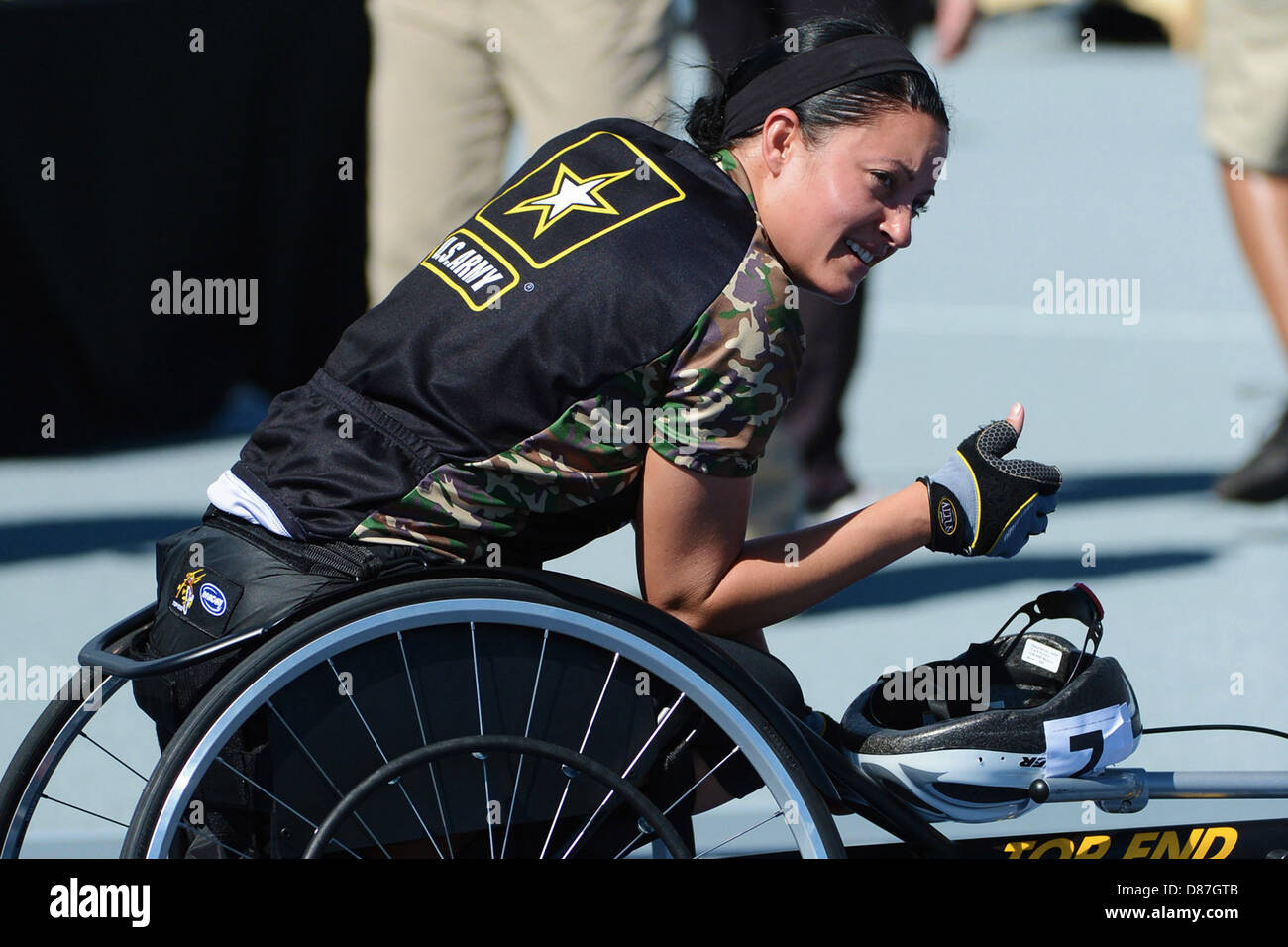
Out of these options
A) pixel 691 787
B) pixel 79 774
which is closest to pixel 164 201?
pixel 79 774

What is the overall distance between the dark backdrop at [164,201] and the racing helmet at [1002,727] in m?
3.36

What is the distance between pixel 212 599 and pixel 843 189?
91 centimetres

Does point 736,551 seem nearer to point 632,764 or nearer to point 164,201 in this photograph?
point 632,764

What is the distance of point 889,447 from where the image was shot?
5207 millimetres

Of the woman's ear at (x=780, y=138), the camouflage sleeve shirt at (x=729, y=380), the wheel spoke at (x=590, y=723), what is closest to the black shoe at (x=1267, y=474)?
the woman's ear at (x=780, y=138)

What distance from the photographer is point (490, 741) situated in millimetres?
1887

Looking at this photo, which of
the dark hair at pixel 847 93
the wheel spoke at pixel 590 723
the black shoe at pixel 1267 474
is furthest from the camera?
the black shoe at pixel 1267 474

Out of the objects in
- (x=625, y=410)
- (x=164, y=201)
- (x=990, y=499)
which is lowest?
(x=990, y=499)

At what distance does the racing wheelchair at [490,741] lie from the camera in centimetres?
186

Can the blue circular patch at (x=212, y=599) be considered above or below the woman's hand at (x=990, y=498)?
below

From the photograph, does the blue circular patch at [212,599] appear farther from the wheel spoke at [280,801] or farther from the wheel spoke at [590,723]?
the wheel spoke at [590,723]

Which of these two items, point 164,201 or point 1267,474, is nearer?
point 1267,474
